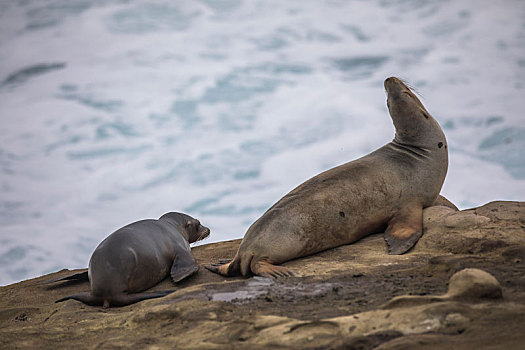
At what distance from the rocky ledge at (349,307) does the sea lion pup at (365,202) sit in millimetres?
175

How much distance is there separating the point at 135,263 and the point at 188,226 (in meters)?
1.92

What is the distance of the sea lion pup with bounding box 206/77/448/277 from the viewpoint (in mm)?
5348

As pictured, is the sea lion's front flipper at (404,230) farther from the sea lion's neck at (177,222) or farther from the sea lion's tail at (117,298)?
the sea lion's neck at (177,222)

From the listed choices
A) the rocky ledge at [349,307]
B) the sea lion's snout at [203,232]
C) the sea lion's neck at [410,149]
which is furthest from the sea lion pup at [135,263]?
the sea lion's neck at [410,149]

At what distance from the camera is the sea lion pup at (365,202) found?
5.35 m

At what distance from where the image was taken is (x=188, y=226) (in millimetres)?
6965

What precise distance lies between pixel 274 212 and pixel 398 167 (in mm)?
1615

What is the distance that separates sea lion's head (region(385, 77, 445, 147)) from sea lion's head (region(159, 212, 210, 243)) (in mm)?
2808

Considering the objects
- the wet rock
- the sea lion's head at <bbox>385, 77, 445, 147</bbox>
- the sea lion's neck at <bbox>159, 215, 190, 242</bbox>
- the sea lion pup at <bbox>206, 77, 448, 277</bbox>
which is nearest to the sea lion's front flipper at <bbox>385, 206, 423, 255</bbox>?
the sea lion pup at <bbox>206, 77, 448, 277</bbox>

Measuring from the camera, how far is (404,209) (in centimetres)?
599

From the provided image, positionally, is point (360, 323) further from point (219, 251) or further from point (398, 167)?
point (219, 251)

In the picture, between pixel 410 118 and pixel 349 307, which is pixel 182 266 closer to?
pixel 349 307

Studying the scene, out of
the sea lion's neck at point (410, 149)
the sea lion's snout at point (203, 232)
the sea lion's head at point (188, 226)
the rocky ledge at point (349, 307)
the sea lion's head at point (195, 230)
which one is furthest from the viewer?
the sea lion's snout at point (203, 232)

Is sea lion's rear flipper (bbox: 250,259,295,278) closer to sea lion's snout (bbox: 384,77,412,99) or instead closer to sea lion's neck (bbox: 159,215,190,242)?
sea lion's neck (bbox: 159,215,190,242)
